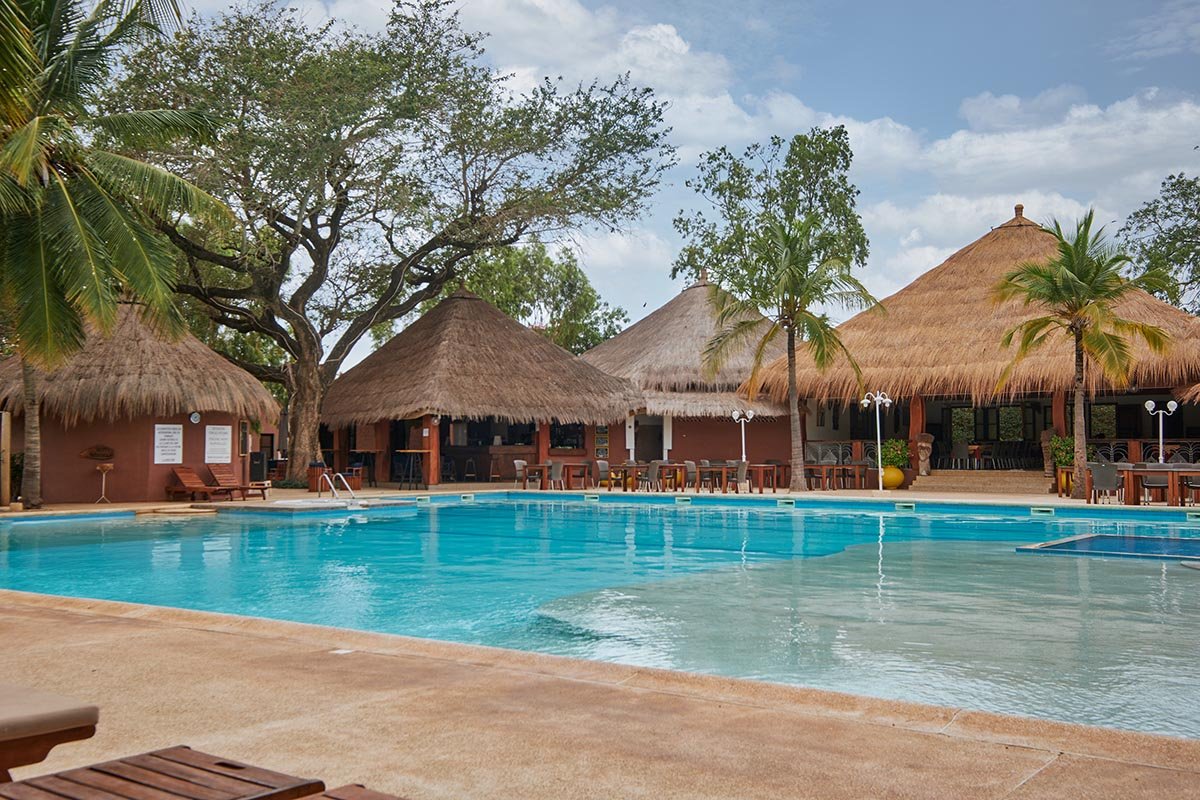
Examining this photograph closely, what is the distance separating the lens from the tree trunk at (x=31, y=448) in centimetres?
1589

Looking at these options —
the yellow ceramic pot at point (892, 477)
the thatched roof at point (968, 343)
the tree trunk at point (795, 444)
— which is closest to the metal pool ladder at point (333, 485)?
the tree trunk at point (795, 444)

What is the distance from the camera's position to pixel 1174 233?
29172 millimetres

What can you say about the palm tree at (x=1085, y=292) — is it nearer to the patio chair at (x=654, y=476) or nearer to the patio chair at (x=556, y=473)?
the patio chair at (x=654, y=476)

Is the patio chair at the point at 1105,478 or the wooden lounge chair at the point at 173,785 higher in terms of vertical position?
the patio chair at the point at 1105,478

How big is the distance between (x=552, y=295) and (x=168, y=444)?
20002mm

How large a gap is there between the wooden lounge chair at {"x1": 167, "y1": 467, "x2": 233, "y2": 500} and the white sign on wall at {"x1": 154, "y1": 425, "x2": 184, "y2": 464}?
23cm

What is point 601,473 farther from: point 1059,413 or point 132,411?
point 1059,413

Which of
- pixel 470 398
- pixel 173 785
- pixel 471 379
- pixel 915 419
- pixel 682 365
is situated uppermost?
pixel 682 365

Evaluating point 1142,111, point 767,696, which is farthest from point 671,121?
point 767,696

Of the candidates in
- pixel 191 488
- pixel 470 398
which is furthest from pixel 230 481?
pixel 470 398

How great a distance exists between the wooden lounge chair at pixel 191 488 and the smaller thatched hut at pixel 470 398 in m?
4.38

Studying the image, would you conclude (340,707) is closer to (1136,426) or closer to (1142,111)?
(1136,426)

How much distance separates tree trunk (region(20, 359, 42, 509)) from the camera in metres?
15.9

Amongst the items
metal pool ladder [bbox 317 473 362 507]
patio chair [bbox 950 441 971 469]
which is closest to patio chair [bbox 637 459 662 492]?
metal pool ladder [bbox 317 473 362 507]
